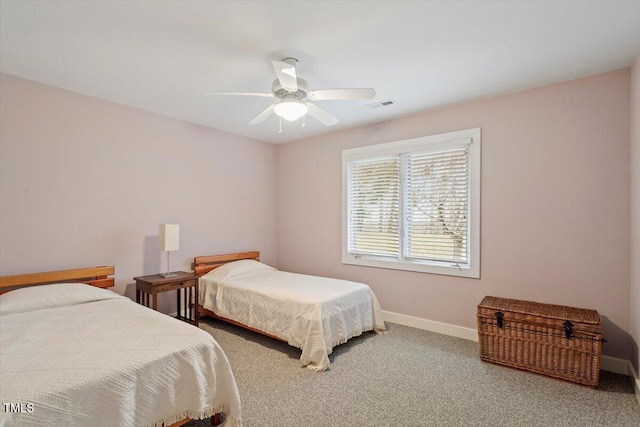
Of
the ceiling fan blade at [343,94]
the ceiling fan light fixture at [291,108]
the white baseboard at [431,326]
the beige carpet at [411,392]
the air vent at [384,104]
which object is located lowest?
the beige carpet at [411,392]

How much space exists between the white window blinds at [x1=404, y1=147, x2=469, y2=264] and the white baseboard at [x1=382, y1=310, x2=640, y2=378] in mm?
717

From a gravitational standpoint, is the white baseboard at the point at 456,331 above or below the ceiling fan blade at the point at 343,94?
below

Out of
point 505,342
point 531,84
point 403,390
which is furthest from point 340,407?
point 531,84

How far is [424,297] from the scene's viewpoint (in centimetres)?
362

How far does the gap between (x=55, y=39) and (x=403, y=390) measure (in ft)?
11.6

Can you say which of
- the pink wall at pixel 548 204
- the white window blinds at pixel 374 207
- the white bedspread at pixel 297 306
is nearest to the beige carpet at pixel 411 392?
the white bedspread at pixel 297 306

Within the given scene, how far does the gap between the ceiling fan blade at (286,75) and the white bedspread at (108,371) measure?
1.77 m

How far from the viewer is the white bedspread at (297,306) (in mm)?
2766

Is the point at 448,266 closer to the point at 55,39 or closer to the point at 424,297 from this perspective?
the point at 424,297

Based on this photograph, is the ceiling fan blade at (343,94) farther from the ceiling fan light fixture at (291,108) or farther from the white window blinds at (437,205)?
the white window blinds at (437,205)

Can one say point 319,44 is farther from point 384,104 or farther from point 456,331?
point 456,331

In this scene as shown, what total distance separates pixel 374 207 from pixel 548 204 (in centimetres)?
185

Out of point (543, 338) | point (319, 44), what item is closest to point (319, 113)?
point (319, 44)

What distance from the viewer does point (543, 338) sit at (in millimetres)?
2545
